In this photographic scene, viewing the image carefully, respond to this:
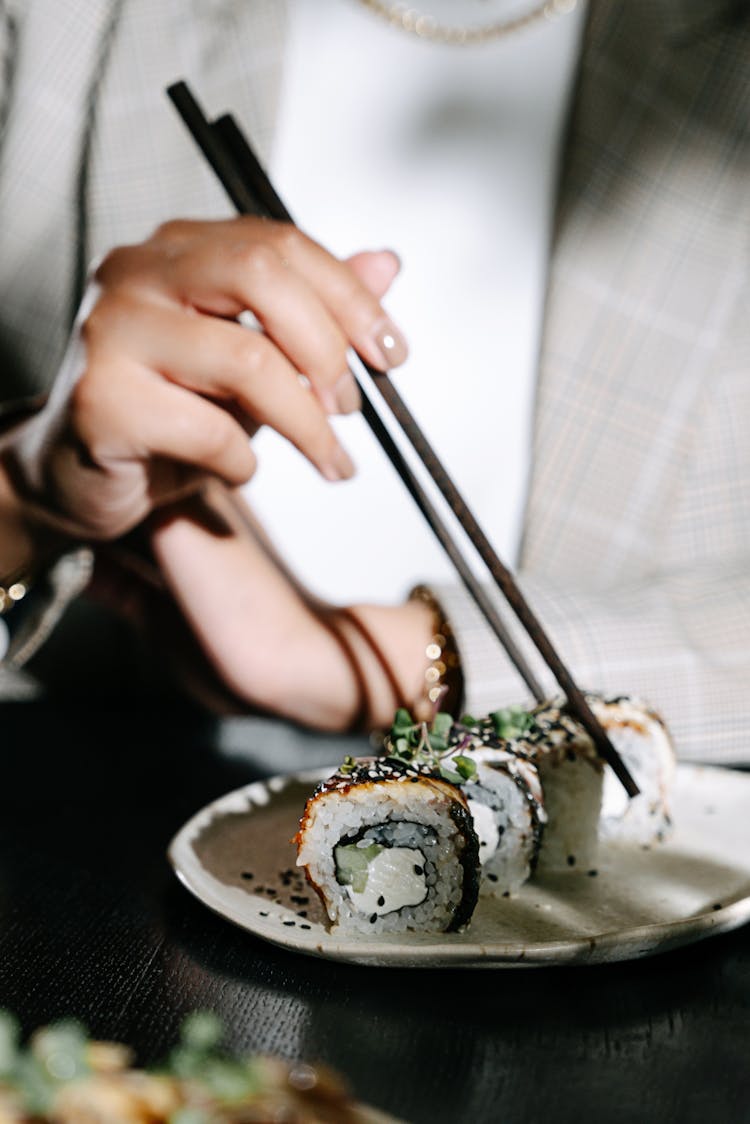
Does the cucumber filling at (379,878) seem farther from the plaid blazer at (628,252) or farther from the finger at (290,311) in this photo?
the plaid blazer at (628,252)

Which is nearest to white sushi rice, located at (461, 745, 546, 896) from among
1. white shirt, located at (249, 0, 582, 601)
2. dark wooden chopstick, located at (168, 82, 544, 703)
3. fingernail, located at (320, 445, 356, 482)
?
dark wooden chopstick, located at (168, 82, 544, 703)

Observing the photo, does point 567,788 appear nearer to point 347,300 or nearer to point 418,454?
point 418,454

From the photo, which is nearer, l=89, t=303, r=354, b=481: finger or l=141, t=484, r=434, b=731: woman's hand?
l=89, t=303, r=354, b=481: finger

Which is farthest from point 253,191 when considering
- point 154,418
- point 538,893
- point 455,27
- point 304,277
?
point 455,27

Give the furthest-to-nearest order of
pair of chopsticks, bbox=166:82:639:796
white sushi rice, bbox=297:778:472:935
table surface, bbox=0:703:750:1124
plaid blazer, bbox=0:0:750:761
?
plaid blazer, bbox=0:0:750:761
pair of chopsticks, bbox=166:82:639:796
white sushi rice, bbox=297:778:472:935
table surface, bbox=0:703:750:1124

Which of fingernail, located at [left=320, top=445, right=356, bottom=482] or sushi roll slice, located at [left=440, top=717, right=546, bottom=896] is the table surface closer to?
sushi roll slice, located at [left=440, top=717, right=546, bottom=896]

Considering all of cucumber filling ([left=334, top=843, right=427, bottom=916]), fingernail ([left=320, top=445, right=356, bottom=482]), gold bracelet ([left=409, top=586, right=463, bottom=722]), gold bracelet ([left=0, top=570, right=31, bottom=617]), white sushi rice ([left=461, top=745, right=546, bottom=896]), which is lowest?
gold bracelet ([left=409, top=586, right=463, bottom=722])
